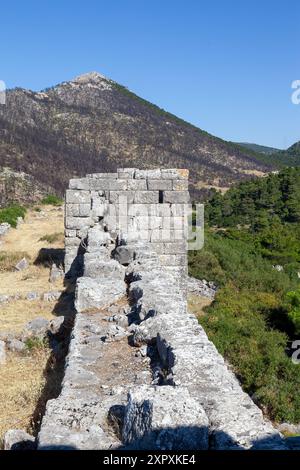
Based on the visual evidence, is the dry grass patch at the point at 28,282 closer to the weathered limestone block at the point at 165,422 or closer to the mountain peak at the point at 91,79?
the weathered limestone block at the point at 165,422

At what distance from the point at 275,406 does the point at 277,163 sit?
77.8 m

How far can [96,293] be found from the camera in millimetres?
5809

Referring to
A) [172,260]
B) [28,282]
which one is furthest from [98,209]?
[28,282]

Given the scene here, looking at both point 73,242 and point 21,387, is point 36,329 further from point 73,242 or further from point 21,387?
point 73,242

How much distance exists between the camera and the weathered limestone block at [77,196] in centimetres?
1037

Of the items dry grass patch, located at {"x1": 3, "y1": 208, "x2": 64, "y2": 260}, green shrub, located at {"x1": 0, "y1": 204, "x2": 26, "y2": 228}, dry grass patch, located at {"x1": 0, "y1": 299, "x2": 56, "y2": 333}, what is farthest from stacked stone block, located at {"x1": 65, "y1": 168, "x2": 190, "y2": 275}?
green shrub, located at {"x1": 0, "y1": 204, "x2": 26, "y2": 228}

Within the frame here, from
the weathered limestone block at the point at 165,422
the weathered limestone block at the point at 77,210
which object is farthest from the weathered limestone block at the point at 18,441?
the weathered limestone block at the point at 77,210

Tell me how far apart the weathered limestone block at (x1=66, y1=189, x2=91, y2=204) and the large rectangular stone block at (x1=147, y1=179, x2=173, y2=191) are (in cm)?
124

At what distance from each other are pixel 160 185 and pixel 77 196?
65.3 inches

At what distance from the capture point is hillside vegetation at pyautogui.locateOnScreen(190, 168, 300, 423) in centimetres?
847

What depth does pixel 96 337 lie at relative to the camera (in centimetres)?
481

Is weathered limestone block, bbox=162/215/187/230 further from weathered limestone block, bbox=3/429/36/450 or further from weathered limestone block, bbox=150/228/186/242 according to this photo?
weathered limestone block, bbox=3/429/36/450

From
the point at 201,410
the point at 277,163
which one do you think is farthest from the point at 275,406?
the point at 277,163
